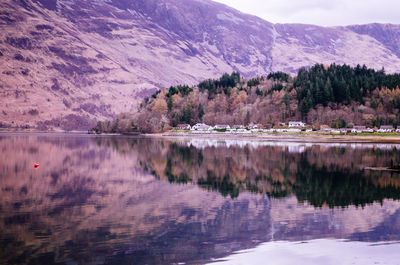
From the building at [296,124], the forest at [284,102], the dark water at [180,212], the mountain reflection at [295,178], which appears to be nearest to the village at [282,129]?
the building at [296,124]

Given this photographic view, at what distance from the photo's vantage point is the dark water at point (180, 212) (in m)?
14.8

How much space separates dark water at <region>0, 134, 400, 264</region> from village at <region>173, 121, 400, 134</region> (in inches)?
3082

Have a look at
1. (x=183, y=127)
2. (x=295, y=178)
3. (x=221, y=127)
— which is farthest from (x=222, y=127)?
(x=295, y=178)

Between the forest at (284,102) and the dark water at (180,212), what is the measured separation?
90327mm

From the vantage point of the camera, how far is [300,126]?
12681 centimetres

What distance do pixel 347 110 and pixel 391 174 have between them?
3682 inches

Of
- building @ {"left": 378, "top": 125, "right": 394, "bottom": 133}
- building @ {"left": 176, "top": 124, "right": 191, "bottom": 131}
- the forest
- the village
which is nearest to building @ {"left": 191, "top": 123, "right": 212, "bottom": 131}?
the village

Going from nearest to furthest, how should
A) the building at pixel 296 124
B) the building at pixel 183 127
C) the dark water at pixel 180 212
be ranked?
the dark water at pixel 180 212, the building at pixel 296 124, the building at pixel 183 127

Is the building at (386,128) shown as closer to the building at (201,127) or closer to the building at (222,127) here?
the building at (222,127)

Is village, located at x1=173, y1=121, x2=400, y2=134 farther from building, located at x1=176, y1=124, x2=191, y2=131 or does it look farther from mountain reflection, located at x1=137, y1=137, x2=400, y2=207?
mountain reflection, located at x1=137, y1=137, x2=400, y2=207

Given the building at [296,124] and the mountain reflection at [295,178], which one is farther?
the building at [296,124]

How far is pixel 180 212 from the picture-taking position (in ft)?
67.8

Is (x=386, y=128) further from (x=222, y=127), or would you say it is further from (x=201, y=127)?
(x=201, y=127)

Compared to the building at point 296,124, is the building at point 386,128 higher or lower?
lower
